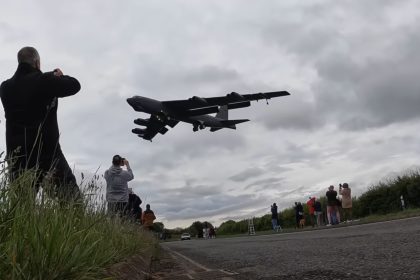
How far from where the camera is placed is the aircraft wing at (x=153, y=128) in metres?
34.9

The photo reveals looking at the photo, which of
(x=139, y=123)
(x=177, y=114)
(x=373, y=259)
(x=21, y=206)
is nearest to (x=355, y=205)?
(x=177, y=114)

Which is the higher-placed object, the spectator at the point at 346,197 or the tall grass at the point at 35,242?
the spectator at the point at 346,197

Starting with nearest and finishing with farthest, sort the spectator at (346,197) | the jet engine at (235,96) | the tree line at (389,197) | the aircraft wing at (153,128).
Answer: the spectator at (346,197)
the tree line at (389,197)
the jet engine at (235,96)
the aircraft wing at (153,128)

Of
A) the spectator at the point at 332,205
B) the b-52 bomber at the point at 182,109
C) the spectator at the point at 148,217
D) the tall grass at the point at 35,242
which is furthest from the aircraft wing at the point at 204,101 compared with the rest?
the tall grass at the point at 35,242

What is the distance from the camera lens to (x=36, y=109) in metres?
4.37

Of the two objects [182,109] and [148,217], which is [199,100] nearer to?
[182,109]

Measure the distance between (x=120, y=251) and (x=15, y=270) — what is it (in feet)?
9.39

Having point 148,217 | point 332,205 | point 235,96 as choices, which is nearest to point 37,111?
point 148,217

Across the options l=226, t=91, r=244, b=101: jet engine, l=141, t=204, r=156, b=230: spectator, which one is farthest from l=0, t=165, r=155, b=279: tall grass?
l=226, t=91, r=244, b=101: jet engine

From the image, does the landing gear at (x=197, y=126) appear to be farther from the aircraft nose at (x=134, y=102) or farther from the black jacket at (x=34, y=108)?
the black jacket at (x=34, y=108)

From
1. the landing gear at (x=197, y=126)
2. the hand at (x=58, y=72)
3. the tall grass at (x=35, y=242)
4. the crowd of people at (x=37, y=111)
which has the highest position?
the landing gear at (x=197, y=126)

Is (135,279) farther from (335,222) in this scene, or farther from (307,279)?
(335,222)

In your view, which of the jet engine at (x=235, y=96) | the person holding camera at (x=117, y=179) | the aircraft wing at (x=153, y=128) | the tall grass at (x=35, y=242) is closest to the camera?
the tall grass at (x=35, y=242)

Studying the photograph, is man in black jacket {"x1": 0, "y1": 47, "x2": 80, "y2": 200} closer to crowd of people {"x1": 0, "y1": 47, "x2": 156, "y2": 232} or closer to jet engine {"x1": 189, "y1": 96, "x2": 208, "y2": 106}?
crowd of people {"x1": 0, "y1": 47, "x2": 156, "y2": 232}
